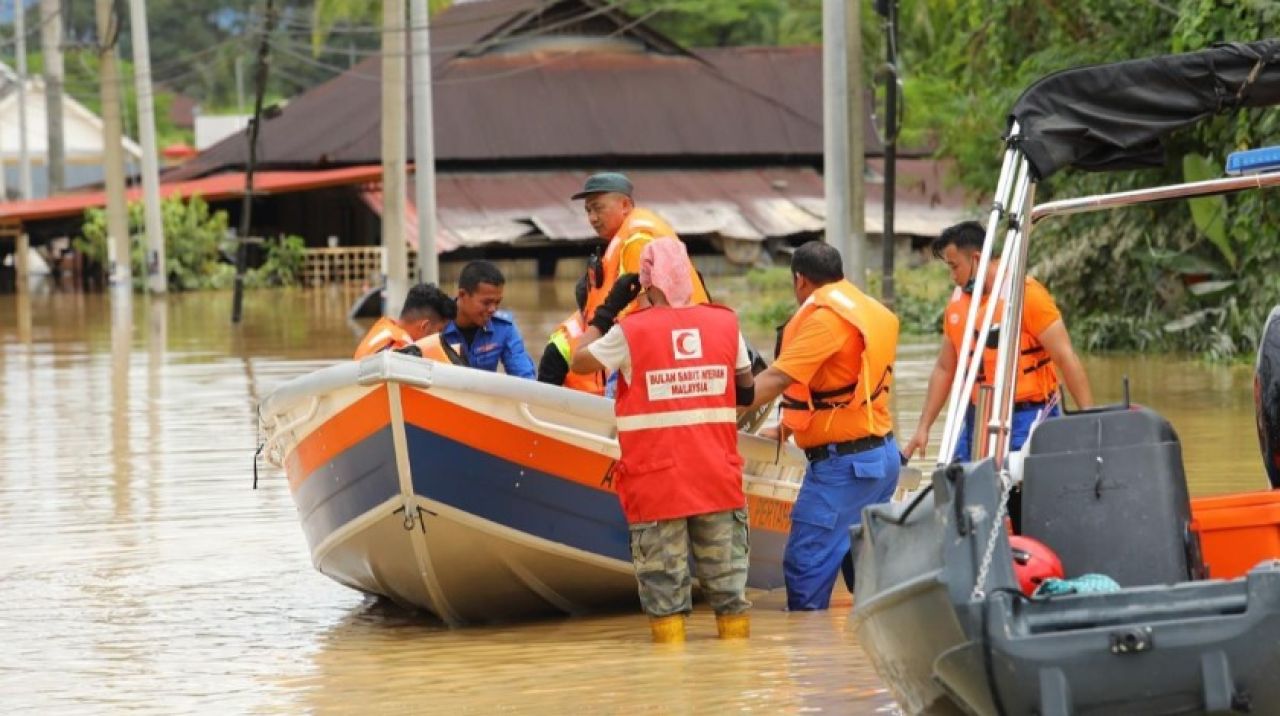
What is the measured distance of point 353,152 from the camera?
55.6 metres

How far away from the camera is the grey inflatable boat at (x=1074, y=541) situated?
6375 mm

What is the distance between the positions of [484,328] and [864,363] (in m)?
2.12

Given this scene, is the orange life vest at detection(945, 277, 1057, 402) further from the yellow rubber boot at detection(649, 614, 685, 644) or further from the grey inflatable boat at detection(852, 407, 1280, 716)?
the grey inflatable boat at detection(852, 407, 1280, 716)

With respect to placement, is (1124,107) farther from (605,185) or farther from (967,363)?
(605,185)

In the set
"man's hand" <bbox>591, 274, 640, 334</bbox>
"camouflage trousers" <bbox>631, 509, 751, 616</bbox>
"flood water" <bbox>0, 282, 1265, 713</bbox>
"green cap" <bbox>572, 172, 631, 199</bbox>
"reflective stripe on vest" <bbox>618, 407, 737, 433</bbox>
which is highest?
"green cap" <bbox>572, 172, 631, 199</bbox>

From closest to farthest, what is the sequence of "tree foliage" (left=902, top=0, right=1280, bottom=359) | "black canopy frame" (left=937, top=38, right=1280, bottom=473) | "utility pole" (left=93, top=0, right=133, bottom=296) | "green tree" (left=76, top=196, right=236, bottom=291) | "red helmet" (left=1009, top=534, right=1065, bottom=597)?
"red helmet" (left=1009, top=534, right=1065, bottom=597)
"black canopy frame" (left=937, top=38, right=1280, bottom=473)
"tree foliage" (left=902, top=0, right=1280, bottom=359)
"utility pole" (left=93, top=0, right=133, bottom=296)
"green tree" (left=76, top=196, right=236, bottom=291)

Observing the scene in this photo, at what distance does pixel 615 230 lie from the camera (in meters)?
10.6

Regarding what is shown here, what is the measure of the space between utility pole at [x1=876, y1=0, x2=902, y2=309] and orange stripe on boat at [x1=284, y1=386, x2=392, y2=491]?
18063 millimetres

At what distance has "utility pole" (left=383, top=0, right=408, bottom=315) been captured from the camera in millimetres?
32531

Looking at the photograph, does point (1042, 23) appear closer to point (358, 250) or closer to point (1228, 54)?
point (1228, 54)

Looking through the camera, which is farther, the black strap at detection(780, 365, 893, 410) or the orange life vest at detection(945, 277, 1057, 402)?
the orange life vest at detection(945, 277, 1057, 402)

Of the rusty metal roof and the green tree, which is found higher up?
the rusty metal roof

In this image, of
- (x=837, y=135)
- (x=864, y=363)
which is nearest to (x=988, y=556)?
(x=864, y=363)

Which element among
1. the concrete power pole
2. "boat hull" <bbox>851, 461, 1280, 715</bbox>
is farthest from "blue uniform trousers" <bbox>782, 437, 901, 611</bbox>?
the concrete power pole
